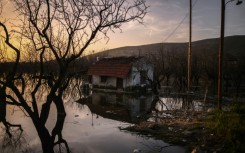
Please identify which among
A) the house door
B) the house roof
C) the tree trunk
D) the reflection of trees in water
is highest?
the house roof

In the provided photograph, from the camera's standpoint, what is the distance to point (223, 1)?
13992 millimetres

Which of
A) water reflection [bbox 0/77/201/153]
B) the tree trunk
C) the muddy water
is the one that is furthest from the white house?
the tree trunk

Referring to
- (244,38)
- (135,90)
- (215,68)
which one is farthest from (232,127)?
(244,38)

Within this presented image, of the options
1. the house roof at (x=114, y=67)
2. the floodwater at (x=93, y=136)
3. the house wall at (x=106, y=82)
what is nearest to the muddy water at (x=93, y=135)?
the floodwater at (x=93, y=136)

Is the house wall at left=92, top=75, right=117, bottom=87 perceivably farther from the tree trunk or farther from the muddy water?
the tree trunk

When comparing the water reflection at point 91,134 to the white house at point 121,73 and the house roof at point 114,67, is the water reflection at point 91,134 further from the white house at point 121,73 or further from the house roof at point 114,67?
the house roof at point 114,67

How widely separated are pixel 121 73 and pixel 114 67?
2.04 meters

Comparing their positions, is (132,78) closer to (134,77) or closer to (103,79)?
(134,77)

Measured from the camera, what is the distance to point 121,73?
3191cm

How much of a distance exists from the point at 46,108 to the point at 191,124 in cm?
703

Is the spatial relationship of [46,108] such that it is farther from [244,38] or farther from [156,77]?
[244,38]

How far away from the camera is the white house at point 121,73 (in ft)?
105

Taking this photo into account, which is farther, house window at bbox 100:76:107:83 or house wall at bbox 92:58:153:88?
house window at bbox 100:76:107:83

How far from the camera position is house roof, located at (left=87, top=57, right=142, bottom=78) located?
32.0 metres
